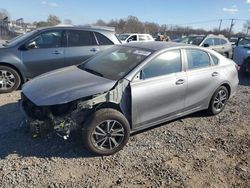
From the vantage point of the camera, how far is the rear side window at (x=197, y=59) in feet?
16.1

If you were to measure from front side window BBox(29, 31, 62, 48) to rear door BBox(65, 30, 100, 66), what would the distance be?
0.78 ft

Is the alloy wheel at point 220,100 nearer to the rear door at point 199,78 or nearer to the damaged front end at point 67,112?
the rear door at point 199,78

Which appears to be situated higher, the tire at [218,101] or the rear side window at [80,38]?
the rear side window at [80,38]

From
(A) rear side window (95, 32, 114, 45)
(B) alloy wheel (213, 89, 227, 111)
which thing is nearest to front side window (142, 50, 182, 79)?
(B) alloy wheel (213, 89, 227, 111)

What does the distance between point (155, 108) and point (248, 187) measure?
1678 mm

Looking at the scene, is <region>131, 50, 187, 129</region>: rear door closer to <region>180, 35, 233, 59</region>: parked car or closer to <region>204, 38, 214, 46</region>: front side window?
<region>180, 35, 233, 59</region>: parked car

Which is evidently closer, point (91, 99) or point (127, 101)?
point (91, 99)

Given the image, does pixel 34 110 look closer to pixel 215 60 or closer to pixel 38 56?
pixel 38 56

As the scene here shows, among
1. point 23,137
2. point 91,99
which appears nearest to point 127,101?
point 91,99

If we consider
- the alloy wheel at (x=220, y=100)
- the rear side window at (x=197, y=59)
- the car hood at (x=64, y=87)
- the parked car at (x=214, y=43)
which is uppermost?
the rear side window at (x=197, y=59)

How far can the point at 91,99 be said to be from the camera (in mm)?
3775

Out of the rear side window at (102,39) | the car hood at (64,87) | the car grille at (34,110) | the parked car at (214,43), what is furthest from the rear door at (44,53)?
the parked car at (214,43)

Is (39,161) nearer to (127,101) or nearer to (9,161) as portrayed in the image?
(9,161)

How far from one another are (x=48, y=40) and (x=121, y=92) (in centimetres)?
392
